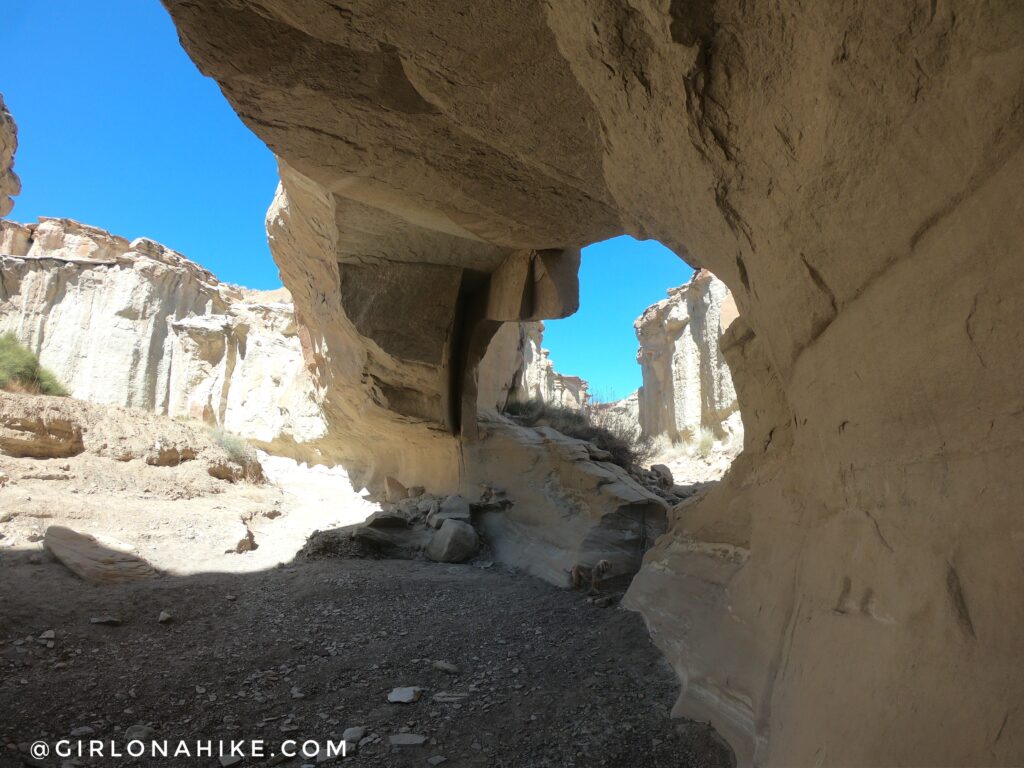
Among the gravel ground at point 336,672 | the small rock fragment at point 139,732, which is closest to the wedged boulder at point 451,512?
the gravel ground at point 336,672

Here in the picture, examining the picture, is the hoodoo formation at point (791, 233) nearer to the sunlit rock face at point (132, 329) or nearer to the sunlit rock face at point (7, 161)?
the sunlit rock face at point (7, 161)

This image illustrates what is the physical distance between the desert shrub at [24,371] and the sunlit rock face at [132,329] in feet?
8.65

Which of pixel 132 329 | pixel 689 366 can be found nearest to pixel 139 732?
pixel 689 366

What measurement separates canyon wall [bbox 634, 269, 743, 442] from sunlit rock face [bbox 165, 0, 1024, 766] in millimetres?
11871

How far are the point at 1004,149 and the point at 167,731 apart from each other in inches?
120

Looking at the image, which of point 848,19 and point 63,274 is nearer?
point 848,19

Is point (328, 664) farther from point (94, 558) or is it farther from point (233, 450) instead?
point (233, 450)

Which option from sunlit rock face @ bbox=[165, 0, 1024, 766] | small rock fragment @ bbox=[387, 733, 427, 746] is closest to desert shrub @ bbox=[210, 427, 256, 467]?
sunlit rock face @ bbox=[165, 0, 1024, 766]

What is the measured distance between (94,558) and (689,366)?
15184 millimetres

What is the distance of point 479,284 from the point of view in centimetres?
645

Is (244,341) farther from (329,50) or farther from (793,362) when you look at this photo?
(793,362)

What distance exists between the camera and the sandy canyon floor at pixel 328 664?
84.5 inches

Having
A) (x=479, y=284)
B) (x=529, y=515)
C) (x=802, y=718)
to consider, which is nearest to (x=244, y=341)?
(x=479, y=284)

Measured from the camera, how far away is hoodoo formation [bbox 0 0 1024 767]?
3.69 feet
